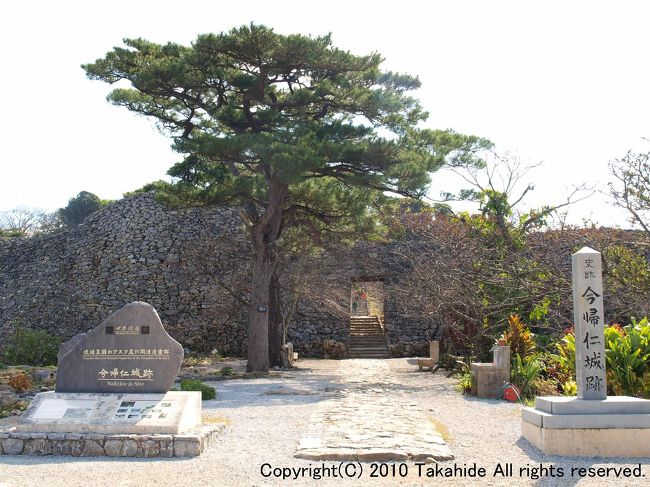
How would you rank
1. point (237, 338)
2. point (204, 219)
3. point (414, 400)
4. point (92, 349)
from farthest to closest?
point (204, 219) → point (237, 338) → point (414, 400) → point (92, 349)

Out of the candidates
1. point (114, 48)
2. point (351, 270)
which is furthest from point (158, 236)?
point (114, 48)

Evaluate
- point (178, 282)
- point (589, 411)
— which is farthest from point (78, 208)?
point (589, 411)

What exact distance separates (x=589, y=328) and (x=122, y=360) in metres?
5.16

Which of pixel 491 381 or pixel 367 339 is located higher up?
pixel 367 339

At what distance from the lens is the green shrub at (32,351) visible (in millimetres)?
18391

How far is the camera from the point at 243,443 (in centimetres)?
718

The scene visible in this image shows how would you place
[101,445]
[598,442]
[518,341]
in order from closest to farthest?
[598,442], [101,445], [518,341]

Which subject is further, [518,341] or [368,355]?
[368,355]

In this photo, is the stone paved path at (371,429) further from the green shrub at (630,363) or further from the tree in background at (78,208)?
the tree in background at (78,208)

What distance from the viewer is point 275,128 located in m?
14.9

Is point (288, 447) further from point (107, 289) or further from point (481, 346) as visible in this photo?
point (107, 289)

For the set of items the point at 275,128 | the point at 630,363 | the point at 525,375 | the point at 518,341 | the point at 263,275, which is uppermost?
the point at 275,128

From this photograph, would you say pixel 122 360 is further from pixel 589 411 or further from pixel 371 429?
pixel 589 411

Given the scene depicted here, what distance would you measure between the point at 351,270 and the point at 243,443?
1514 centimetres
